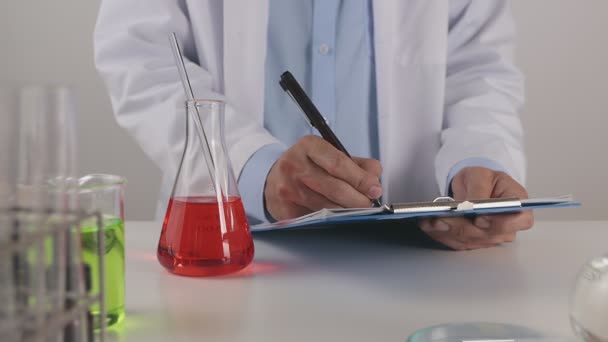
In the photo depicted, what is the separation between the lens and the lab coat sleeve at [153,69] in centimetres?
100

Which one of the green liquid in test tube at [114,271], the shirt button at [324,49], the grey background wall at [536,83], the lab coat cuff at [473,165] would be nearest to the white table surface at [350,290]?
the green liquid in test tube at [114,271]

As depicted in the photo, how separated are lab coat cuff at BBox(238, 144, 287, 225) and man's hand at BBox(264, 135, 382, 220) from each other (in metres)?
0.02

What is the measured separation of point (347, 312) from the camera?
1.72ft

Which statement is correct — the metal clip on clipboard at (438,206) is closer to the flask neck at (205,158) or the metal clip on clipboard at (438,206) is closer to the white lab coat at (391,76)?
the flask neck at (205,158)

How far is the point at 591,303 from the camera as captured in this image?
0.42 m

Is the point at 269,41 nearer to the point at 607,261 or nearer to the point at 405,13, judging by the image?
the point at 405,13

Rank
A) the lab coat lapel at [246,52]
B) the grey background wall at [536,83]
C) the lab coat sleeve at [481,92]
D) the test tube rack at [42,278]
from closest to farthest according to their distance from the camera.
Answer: the test tube rack at [42,278]
the lab coat sleeve at [481,92]
the lab coat lapel at [246,52]
the grey background wall at [536,83]

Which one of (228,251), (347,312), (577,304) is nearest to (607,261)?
(577,304)

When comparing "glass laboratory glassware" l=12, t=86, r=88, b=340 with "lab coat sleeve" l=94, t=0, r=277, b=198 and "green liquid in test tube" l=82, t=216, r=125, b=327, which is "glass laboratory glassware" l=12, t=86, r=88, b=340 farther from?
"lab coat sleeve" l=94, t=0, r=277, b=198

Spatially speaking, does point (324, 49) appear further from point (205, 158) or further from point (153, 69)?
point (205, 158)

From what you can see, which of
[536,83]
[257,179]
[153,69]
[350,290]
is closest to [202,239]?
[350,290]

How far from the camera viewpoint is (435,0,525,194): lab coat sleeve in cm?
98

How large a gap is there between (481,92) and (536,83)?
3.47 ft

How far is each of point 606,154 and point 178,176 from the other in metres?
1.89
